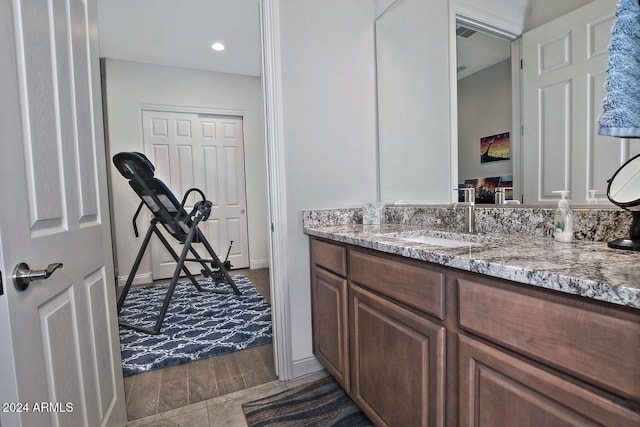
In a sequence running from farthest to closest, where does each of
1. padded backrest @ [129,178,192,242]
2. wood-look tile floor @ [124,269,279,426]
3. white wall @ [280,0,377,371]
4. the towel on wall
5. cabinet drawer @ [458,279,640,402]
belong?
padded backrest @ [129,178,192,242]
white wall @ [280,0,377,371]
wood-look tile floor @ [124,269,279,426]
the towel on wall
cabinet drawer @ [458,279,640,402]

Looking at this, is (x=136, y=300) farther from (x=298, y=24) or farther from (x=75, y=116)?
(x=298, y=24)

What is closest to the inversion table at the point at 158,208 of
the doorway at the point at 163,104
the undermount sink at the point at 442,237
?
the doorway at the point at 163,104

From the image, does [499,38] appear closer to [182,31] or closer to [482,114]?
[482,114]

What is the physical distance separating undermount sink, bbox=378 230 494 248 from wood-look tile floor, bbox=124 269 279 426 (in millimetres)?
1161

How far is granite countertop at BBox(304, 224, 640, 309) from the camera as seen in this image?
551 millimetres

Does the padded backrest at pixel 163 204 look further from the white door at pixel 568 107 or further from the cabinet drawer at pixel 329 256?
the white door at pixel 568 107

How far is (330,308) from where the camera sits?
158 centimetres

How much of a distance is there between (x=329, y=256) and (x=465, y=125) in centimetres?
96

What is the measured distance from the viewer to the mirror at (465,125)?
122 centimetres

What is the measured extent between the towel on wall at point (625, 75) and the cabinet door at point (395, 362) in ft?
2.19

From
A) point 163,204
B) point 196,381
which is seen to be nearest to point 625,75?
point 196,381

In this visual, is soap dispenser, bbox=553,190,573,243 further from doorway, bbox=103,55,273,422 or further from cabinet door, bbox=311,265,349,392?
doorway, bbox=103,55,273,422

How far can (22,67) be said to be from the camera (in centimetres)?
82

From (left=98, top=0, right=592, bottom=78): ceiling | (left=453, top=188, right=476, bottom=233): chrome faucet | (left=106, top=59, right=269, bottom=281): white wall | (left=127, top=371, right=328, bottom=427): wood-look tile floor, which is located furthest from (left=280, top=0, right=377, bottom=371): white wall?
(left=106, top=59, right=269, bottom=281): white wall
